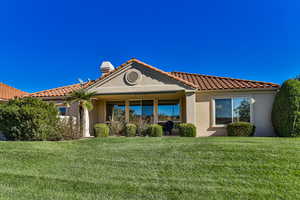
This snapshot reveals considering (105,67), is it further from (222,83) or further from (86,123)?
(222,83)

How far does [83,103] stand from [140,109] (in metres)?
4.76

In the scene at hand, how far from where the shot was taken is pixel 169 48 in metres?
19.9

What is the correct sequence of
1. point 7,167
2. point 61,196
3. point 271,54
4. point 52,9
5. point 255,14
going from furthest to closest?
point 271,54
point 52,9
point 255,14
point 7,167
point 61,196

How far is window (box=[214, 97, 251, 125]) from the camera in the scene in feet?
39.3

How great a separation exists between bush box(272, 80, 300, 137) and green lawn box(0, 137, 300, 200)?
4.96 m

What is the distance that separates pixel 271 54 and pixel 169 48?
12.0 meters

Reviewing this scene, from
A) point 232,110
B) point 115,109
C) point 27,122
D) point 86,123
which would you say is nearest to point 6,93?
point 86,123

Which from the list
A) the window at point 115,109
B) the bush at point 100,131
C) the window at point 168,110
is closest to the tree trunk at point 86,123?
the bush at point 100,131

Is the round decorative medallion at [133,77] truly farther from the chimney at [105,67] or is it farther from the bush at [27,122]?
the bush at [27,122]

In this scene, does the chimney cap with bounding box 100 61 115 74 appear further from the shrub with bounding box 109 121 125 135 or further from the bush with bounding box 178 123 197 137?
the bush with bounding box 178 123 197 137

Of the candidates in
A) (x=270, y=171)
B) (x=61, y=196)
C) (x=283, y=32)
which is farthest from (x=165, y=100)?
(x=283, y=32)

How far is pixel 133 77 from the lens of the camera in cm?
1283

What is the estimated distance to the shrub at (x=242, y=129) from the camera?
36.0 feet

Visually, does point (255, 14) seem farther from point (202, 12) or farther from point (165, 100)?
point (165, 100)
